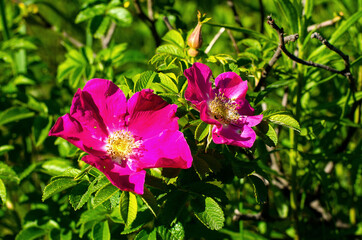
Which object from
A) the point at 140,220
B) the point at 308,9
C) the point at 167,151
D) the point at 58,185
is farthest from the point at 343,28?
the point at 58,185

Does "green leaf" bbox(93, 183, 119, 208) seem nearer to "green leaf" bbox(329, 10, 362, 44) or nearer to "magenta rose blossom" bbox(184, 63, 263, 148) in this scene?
"magenta rose blossom" bbox(184, 63, 263, 148)

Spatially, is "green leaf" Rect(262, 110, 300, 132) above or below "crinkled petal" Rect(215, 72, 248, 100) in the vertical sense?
below

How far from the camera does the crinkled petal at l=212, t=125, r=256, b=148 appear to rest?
0.81 m

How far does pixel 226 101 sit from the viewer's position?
952 millimetres

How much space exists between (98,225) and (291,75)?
2.46ft

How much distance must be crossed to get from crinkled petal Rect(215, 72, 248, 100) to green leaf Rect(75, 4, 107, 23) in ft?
2.29

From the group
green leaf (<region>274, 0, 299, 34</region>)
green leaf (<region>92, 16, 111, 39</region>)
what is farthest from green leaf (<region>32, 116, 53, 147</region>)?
green leaf (<region>274, 0, 299, 34</region>)

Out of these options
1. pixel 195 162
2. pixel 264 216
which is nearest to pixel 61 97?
pixel 264 216

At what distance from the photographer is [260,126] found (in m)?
0.92

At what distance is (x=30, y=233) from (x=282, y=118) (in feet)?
3.00

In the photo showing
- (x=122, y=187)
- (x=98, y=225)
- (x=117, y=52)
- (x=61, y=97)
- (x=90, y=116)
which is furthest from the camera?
(x=61, y=97)

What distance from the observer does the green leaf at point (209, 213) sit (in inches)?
32.9

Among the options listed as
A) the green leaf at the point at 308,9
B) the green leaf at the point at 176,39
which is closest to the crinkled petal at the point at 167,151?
the green leaf at the point at 176,39

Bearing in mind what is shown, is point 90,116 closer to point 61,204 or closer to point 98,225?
point 98,225
